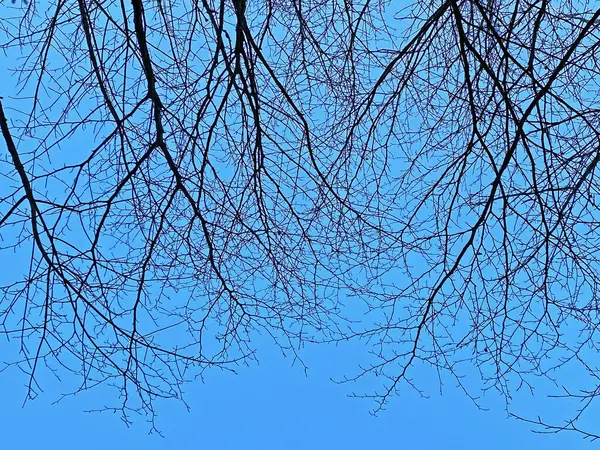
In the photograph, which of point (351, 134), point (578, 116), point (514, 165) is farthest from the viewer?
point (351, 134)

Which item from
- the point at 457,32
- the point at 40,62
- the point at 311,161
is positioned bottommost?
the point at 311,161

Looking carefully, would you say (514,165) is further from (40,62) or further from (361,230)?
(40,62)

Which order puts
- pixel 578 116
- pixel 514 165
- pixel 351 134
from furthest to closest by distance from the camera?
1. pixel 351 134
2. pixel 514 165
3. pixel 578 116

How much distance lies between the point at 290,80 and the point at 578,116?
4.38 ft

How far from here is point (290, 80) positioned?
3145mm

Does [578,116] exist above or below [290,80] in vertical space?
below

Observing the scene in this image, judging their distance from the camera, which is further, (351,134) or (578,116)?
(351,134)

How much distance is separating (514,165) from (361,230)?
2.61ft

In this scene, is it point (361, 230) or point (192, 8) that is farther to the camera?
point (361, 230)

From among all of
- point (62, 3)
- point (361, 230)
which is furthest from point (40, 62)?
point (361, 230)

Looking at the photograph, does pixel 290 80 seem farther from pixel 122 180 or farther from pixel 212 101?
pixel 122 180

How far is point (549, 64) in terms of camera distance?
306 cm

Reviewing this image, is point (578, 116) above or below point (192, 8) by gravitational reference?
below

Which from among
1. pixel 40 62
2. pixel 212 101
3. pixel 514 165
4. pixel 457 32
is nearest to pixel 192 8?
pixel 212 101
